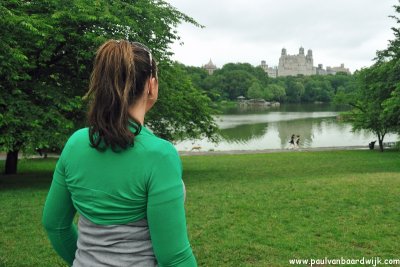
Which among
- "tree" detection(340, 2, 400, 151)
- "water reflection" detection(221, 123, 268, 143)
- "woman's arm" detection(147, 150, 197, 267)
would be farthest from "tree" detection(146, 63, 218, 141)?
"water reflection" detection(221, 123, 268, 143)

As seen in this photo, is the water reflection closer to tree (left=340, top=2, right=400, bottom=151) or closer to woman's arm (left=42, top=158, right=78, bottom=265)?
tree (left=340, top=2, right=400, bottom=151)

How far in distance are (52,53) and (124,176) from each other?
11.1 m

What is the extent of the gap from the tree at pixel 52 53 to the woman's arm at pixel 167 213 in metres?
9.16

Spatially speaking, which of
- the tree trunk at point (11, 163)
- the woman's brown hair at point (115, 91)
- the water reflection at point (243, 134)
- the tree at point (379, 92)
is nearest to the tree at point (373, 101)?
the tree at point (379, 92)

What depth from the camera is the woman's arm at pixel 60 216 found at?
1.63 metres

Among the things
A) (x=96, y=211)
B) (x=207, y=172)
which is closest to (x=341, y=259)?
(x=96, y=211)

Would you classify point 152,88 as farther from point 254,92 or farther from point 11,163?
point 254,92

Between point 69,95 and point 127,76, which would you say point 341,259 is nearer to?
point 127,76

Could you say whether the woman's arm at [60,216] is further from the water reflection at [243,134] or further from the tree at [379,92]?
the water reflection at [243,134]

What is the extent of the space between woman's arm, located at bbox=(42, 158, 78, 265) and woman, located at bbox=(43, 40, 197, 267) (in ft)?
0.14

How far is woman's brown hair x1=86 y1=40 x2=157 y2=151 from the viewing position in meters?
1.46

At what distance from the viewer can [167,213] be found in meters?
1.41

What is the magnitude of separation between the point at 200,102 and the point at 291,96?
115023 millimetres

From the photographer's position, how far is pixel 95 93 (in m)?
1.52
